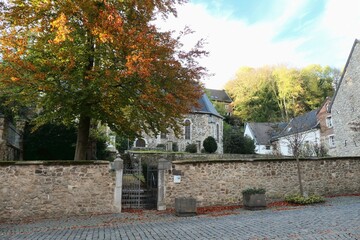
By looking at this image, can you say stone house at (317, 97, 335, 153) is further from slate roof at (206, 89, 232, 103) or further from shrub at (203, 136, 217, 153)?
slate roof at (206, 89, 232, 103)

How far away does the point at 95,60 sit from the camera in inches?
465

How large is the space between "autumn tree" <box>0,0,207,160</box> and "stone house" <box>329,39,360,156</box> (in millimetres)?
18674

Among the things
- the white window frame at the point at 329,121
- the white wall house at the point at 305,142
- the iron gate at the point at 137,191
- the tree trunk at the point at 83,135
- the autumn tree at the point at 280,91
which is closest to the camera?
the iron gate at the point at 137,191

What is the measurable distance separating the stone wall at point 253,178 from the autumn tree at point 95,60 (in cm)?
273

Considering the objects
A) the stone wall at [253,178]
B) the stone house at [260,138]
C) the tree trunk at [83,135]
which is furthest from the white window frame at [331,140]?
the tree trunk at [83,135]

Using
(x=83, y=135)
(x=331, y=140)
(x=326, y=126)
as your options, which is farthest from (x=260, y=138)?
(x=83, y=135)

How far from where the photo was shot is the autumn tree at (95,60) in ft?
33.7

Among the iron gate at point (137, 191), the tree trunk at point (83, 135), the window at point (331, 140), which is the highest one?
the window at point (331, 140)

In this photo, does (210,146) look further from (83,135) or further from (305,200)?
(83,135)

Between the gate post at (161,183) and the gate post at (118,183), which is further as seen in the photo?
the gate post at (161,183)

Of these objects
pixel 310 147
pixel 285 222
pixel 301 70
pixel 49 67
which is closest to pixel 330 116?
pixel 310 147

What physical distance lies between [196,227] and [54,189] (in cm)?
576

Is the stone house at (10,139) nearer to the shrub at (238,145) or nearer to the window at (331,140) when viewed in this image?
the shrub at (238,145)

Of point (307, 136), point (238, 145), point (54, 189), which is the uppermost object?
point (307, 136)
